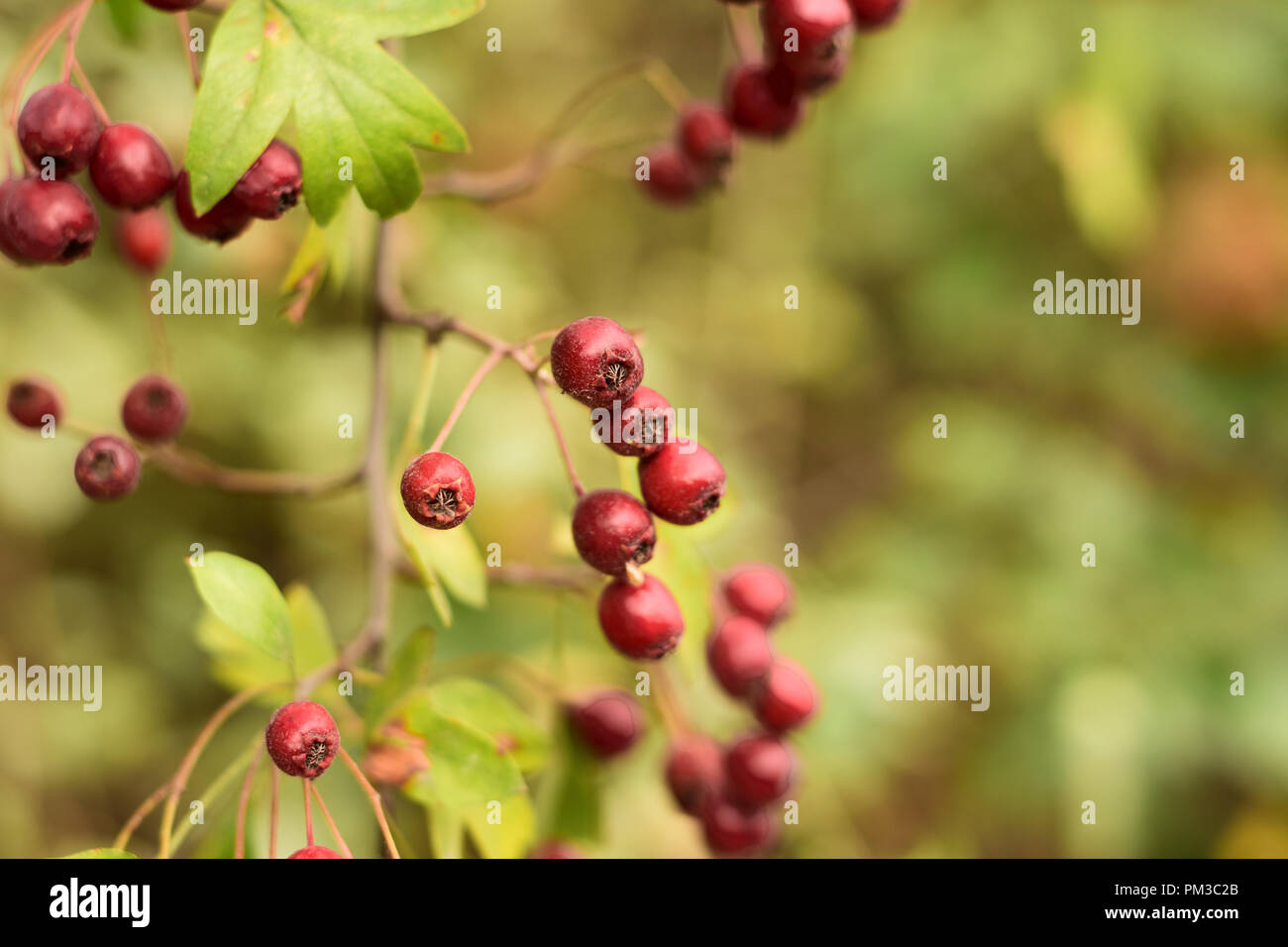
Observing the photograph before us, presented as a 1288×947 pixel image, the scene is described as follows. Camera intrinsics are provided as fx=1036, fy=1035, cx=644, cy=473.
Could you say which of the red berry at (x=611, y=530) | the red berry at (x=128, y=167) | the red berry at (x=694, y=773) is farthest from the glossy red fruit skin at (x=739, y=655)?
the red berry at (x=128, y=167)

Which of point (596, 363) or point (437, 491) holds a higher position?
point (596, 363)

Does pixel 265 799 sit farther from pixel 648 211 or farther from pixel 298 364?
pixel 648 211

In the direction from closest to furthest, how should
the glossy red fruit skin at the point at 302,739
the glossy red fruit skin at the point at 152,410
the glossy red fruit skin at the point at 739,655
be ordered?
the glossy red fruit skin at the point at 302,739, the glossy red fruit skin at the point at 152,410, the glossy red fruit skin at the point at 739,655

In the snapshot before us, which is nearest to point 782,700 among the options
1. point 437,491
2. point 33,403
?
point 437,491

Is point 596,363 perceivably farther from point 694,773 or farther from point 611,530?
point 694,773

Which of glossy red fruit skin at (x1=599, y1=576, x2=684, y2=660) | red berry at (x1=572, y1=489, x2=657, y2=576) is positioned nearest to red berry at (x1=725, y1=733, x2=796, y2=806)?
glossy red fruit skin at (x1=599, y1=576, x2=684, y2=660)

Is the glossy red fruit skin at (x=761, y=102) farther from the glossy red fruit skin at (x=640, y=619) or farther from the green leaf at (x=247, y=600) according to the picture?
the green leaf at (x=247, y=600)

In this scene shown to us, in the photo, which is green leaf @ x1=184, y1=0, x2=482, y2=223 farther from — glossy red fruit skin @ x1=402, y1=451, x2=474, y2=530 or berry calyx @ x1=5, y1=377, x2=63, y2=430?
berry calyx @ x1=5, y1=377, x2=63, y2=430
